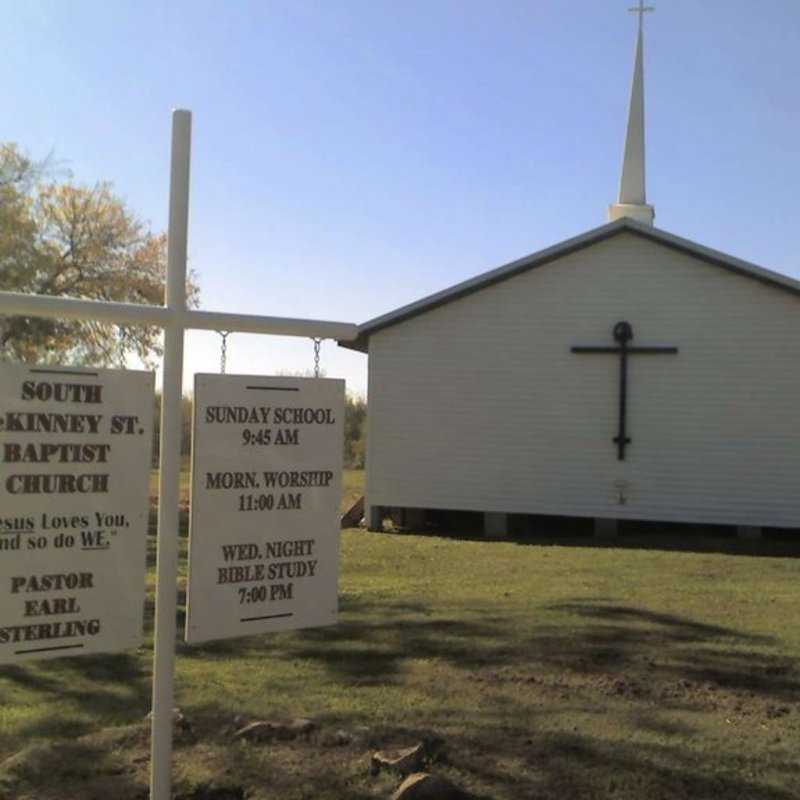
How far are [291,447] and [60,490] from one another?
98 cm

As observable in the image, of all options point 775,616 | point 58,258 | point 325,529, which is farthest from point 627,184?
point 325,529

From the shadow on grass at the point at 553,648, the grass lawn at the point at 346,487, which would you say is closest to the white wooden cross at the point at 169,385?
the shadow on grass at the point at 553,648

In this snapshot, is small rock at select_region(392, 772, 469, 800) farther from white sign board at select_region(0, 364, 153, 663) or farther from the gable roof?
the gable roof

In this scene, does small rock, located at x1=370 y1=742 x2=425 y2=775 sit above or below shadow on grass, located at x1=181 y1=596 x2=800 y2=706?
above

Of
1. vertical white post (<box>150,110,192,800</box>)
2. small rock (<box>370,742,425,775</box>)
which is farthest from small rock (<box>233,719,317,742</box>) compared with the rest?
vertical white post (<box>150,110,192,800</box>)

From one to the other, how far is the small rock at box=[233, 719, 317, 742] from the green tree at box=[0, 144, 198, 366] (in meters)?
18.9

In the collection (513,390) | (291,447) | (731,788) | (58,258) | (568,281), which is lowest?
(731,788)

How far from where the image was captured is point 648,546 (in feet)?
53.7

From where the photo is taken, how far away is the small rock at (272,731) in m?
4.95

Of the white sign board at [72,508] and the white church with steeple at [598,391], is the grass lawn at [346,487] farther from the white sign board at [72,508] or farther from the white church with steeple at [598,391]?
the white sign board at [72,508]

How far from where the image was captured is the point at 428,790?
164 inches

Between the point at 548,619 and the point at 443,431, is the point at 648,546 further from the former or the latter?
the point at 548,619

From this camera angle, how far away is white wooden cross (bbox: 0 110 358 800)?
382 cm

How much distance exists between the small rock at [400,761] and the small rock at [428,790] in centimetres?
24
